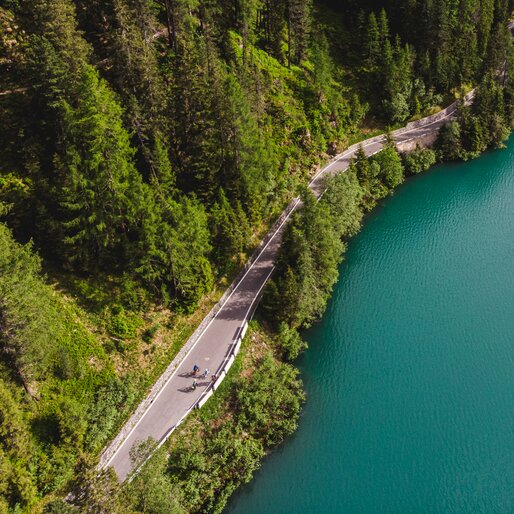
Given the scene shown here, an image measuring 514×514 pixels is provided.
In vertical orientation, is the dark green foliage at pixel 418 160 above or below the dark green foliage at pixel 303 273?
below

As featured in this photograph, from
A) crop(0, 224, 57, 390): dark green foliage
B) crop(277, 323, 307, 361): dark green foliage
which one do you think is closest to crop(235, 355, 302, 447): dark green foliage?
crop(277, 323, 307, 361): dark green foliage

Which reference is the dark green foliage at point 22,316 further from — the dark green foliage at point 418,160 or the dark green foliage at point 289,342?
the dark green foliage at point 418,160

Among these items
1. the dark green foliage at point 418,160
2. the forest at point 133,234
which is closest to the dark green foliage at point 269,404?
the forest at point 133,234

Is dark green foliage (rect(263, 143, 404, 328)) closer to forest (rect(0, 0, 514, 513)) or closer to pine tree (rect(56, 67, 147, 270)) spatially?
forest (rect(0, 0, 514, 513))

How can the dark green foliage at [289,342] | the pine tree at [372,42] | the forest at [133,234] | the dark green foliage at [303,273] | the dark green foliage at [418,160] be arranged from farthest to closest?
the pine tree at [372,42] → the dark green foliage at [418,160] → the dark green foliage at [289,342] → the dark green foliage at [303,273] → the forest at [133,234]

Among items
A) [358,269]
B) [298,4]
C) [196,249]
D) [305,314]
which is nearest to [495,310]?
[358,269]

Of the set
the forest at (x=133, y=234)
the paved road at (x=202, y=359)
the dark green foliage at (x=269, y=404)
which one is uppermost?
the forest at (x=133, y=234)

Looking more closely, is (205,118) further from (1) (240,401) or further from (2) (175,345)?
(1) (240,401)
